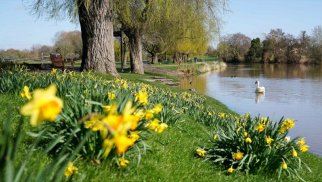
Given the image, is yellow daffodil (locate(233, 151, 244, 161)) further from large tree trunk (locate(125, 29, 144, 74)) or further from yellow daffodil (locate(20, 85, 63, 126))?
large tree trunk (locate(125, 29, 144, 74))

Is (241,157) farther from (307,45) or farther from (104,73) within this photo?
(307,45)

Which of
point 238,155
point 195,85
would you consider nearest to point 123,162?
point 238,155

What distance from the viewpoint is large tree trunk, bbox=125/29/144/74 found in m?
28.7

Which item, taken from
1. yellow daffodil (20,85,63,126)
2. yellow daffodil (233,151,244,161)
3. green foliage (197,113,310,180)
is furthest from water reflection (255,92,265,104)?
yellow daffodil (20,85,63,126)

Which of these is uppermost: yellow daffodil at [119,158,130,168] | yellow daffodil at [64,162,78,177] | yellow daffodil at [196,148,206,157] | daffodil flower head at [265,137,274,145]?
yellow daffodil at [64,162,78,177]

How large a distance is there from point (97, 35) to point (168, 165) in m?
12.0

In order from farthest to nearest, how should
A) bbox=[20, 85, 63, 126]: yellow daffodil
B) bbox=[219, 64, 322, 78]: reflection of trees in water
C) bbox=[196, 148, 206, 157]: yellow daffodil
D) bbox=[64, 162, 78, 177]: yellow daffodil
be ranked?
bbox=[219, 64, 322, 78]: reflection of trees in water
bbox=[196, 148, 206, 157]: yellow daffodil
bbox=[64, 162, 78, 177]: yellow daffodil
bbox=[20, 85, 63, 126]: yellow daffodil

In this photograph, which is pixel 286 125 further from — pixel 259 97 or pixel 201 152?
pixel 259 97

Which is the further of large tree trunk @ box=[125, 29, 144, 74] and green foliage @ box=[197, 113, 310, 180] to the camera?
large tree trunk @ box=[125, 29, 144, 74]

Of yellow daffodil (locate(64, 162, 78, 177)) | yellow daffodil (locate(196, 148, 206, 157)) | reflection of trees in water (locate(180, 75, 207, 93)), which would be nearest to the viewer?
yellow daffodil (locate(64, 162, 78, 177))

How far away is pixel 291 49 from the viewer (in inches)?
3438

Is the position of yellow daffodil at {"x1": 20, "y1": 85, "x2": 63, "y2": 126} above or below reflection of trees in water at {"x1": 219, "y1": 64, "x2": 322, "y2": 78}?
above

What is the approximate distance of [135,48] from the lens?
29250mm

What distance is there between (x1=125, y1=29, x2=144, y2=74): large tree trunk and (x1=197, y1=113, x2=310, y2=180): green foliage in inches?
912
